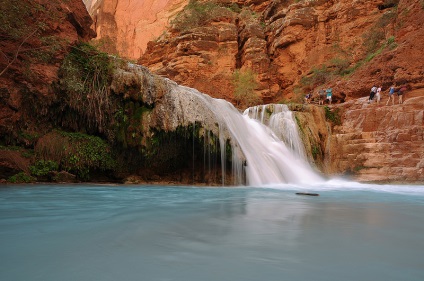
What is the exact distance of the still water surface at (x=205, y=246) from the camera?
6.00 feet

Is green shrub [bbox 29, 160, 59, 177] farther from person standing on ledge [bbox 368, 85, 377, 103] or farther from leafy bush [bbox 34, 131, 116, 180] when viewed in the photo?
person standing on ledge [bbox 368, 85, 377, 103]

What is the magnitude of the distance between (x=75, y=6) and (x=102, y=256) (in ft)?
38.6

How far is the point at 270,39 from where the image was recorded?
1142 inches

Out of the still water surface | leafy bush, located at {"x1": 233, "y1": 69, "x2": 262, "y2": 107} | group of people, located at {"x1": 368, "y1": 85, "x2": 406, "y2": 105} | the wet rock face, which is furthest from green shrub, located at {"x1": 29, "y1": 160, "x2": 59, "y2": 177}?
leafy bush, located at {"x1": 233, "y1": 69, "x2": 262, "y2": 107}

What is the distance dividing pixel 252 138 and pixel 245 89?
1317 cm

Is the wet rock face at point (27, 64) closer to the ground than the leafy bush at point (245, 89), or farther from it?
closer to the ground

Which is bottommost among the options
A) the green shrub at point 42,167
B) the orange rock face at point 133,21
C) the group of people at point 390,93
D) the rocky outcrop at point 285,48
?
the green shrub at point 42,167

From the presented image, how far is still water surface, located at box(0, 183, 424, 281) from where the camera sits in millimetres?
1828

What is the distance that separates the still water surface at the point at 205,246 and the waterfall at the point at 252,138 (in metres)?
6.56

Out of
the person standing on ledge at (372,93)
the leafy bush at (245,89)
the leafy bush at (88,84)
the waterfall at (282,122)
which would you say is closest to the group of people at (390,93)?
the person standing on ledge at (372,93)

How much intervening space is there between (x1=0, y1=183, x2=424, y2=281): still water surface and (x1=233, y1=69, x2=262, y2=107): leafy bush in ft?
71.7

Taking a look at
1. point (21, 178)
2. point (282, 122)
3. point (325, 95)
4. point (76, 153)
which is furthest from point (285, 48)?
point (21, 178)

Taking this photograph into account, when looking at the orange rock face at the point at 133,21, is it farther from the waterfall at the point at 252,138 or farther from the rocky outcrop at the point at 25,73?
the rocky outcrop at the point at 25,73

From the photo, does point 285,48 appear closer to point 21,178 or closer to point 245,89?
point 245,89
